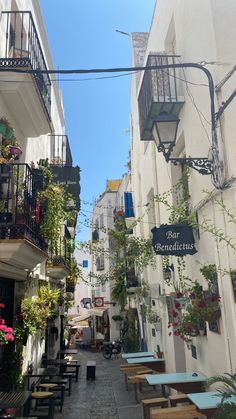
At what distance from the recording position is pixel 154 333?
1219cm

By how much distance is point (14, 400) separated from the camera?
6.65 m

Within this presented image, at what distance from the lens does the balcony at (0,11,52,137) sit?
643cm

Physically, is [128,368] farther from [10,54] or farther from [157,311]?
→ [10,54]

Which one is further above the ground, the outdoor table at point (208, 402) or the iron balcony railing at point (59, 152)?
the iron balcony railing at point (59, 152)

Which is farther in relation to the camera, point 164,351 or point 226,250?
point 164,351

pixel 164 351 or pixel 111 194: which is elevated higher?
pixel 111 194

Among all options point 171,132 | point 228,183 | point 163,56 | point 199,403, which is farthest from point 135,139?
point 199,403

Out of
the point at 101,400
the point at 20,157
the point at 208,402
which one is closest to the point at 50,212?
the point at 20,157

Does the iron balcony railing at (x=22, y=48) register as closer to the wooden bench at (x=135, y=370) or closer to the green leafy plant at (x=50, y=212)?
the green leafy plant at (x=50, y=212)

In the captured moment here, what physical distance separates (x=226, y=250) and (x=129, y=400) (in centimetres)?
708

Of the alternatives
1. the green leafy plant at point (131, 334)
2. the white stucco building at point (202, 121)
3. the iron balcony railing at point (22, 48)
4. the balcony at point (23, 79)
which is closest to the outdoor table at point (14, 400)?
the white stucco building at point (202, 121)

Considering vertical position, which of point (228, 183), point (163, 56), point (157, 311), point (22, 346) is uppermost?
point (163, 56)

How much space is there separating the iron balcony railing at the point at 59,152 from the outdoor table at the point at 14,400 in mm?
7871

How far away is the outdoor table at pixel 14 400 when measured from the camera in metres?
6.34
